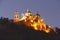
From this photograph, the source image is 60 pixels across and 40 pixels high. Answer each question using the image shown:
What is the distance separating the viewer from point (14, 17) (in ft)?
245

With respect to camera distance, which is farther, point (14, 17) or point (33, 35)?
point (14, 17)

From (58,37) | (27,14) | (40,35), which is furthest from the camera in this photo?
(27,14)

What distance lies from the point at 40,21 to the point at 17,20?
8610 millimetres

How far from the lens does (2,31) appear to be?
6050 centimetres

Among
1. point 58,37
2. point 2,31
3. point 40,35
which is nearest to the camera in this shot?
point 2,31

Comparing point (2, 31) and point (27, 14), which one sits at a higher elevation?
point (27, 14)

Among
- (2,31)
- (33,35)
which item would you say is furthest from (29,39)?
(2,31)

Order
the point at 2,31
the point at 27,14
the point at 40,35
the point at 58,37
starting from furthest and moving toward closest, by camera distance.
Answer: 1. the point at 27,14
2. the point at 58,37
3. the point at 40,35
4. the point at 2,31

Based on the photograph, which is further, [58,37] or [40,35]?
[58,37]

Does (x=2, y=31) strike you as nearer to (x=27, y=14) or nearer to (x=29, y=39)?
(x=29, y=39)

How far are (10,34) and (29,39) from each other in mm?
5806

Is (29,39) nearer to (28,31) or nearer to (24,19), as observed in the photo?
(28,31)

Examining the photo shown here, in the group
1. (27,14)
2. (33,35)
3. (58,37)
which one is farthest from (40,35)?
(27,14)

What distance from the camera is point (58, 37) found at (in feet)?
233
